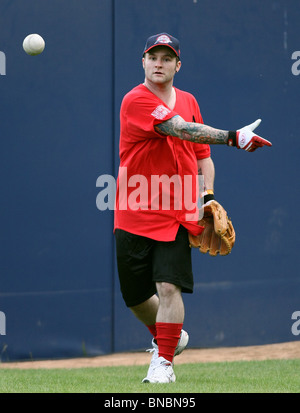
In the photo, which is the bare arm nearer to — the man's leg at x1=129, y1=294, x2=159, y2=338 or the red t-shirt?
the red t-shirt

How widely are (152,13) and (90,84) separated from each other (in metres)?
0.90

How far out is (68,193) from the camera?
7238 mm

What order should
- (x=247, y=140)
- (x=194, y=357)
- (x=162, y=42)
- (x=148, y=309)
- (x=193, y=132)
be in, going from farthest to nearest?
(x=194, y=357)
(x=148, y=309)
(x=162, y=42)
(x=193, y=132)
(x=247, y=140)

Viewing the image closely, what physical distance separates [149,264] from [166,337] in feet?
1.62

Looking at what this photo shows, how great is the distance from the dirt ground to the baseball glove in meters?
2.05

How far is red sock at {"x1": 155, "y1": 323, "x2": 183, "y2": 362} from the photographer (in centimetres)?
485

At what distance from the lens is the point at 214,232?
5.19m

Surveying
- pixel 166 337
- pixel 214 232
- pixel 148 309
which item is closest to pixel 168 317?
pixel 166 337

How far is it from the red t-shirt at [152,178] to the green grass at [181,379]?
902 mm

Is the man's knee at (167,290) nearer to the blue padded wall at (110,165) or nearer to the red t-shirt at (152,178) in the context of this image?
the red t-shirt at (152,178)

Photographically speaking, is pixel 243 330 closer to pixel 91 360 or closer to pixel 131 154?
pixel 91 360

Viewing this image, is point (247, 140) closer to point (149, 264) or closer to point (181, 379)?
point (149, 264)

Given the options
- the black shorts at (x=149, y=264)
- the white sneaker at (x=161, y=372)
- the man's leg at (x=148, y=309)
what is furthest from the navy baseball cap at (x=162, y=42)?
the white sneaker at (x=161, y=372)
